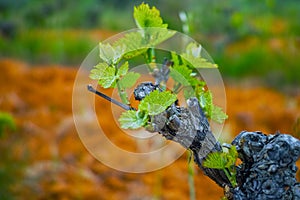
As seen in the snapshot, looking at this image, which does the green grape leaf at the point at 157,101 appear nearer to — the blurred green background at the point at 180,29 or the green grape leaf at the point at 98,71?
the green grape leaf at the point at 98,71

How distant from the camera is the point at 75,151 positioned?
2.41 m

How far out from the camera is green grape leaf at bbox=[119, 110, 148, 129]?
0.50 meters

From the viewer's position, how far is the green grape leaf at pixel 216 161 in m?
0.53

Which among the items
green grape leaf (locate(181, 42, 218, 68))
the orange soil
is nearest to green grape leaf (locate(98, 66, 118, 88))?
green grape leaf (locate(181, 42, 218, 68))

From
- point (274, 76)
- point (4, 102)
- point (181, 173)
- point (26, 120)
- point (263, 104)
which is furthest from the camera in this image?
point (274, 76)

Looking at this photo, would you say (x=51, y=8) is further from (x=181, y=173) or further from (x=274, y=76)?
(x=181, y=173)

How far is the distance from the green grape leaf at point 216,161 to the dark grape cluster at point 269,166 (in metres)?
0.04

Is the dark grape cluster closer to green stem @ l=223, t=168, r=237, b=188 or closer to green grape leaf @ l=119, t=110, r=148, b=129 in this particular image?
green stem @ l=223, t=168, r=237, b=188

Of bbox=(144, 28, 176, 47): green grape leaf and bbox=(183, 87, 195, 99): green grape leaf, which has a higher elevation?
bbox=(144, 28, 176, 47): green grape leaf

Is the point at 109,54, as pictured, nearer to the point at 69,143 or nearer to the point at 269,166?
the point at 269,166

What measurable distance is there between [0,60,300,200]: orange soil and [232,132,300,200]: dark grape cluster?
867 mm

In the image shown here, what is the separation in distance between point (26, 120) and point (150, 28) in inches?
90.3

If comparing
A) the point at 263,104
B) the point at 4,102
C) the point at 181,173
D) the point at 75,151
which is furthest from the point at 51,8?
the point at 181,173

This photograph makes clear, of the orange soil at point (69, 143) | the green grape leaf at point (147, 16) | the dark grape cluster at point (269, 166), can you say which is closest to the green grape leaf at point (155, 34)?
the green grape leaf at point (147, 16)
